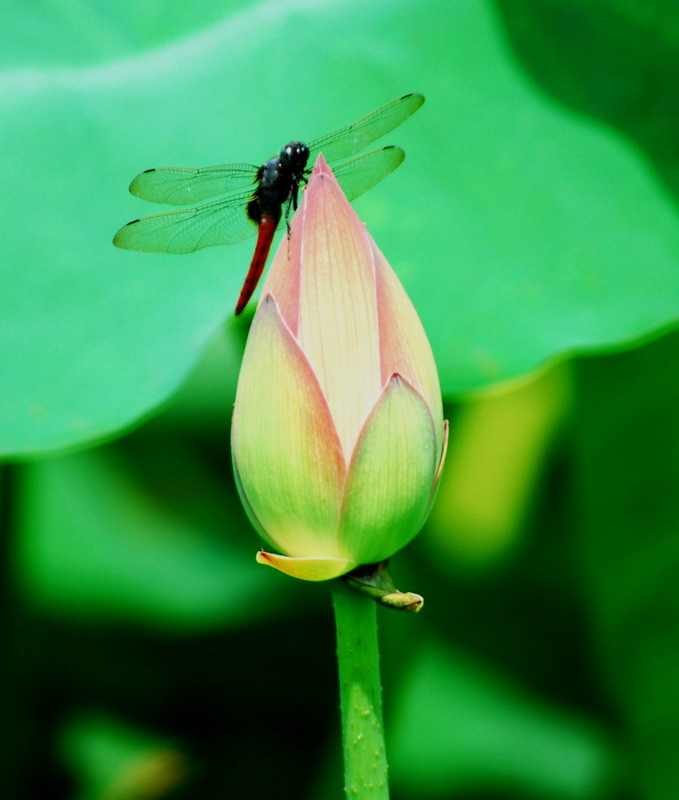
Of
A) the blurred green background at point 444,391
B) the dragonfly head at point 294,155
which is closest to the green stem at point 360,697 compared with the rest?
the blurred green background at point 444,391

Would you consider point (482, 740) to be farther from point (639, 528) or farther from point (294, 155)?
point (294, 155)

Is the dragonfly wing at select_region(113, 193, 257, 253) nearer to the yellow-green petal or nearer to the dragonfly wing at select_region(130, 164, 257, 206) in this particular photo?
the dragonfly wing at select_region(130, 164, 257, 206)

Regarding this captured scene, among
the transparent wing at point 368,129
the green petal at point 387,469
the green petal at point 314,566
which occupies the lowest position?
the green petal at point 314,566

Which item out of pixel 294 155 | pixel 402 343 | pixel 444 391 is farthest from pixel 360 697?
pixel 294 155

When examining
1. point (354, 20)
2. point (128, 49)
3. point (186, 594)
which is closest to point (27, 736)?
point (186, 594)

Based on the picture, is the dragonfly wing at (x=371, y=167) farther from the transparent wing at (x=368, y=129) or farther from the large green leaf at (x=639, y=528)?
the large green leaf at (x=639, y=528)

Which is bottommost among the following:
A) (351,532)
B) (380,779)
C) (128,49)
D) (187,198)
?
(380,779)

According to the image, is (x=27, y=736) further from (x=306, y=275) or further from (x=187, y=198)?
(x=306, y=275)

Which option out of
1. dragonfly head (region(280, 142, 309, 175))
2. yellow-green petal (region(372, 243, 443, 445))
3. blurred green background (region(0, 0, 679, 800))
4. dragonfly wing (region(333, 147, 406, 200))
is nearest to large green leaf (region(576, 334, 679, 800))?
blurred green background (region(0, 0, 679, 800))
